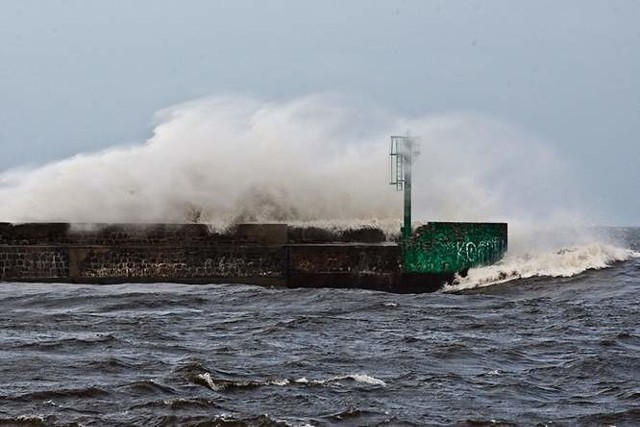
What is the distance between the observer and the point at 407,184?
1841 centimetres

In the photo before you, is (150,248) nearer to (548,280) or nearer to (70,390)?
(548,280)

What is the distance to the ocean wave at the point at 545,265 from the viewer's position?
18.3 m

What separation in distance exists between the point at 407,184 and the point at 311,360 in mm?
9230

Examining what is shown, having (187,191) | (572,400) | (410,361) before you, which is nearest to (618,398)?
(572,400)

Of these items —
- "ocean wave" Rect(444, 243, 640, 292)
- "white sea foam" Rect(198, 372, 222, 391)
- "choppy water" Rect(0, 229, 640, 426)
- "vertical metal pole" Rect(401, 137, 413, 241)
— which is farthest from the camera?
"ocean wave" Rect(444, 243, 640, 292)

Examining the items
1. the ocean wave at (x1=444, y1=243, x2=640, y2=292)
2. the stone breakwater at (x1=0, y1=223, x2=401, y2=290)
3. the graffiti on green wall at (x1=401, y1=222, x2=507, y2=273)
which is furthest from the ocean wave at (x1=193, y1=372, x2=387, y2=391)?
the ocean wave at (x1=444, y1=243, x2=640, y2=292)

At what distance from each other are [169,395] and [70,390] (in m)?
0.70

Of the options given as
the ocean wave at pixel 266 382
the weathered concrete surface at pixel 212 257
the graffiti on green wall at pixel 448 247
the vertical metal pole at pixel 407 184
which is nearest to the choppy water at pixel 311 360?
the ocean wave at pixel 266 382

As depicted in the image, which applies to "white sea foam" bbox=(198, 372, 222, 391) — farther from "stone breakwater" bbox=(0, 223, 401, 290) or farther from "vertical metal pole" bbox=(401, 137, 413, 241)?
"vertical metal pole" bbox=(401, 137, 413, 241)

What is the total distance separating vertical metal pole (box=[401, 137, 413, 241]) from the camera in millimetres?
18125

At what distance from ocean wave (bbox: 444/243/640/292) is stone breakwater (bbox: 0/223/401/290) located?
1.42 meters

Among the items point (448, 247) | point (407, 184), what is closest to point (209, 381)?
point (448, 247)

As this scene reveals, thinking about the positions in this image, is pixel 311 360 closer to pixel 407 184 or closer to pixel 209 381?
pixel 209 381

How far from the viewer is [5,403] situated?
7516mm
